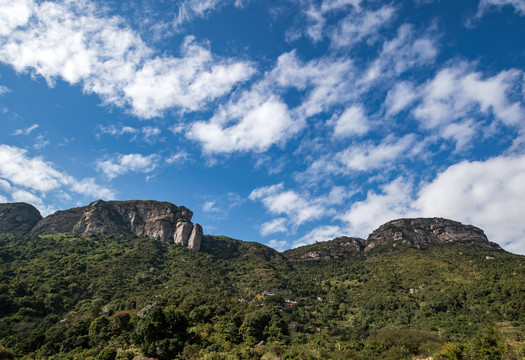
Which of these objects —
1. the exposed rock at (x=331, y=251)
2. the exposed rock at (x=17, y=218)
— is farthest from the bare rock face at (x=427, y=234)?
the exposed rock at (x=17, y=218)

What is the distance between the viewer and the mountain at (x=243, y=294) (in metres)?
40.1

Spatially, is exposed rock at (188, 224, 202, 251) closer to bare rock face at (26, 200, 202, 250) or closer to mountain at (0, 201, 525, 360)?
bare rock face at (26, 200, 202, 250)

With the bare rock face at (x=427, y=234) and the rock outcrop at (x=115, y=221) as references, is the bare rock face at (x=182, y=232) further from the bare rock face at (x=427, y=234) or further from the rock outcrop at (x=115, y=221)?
the bare rock face at (x=427, y=234)

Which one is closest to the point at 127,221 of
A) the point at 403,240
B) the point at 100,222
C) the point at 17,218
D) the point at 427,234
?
the point at 100,222

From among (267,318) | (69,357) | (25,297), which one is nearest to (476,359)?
(267,318)

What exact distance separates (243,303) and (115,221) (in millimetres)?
117232

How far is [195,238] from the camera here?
525ft

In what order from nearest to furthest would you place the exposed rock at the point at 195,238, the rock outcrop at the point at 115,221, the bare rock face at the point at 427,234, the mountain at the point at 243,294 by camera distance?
the mountain at the point at 243,294
the exposed rock at the point at 195,238
the rock outcrop at the point at 115,221
the bare rock face at the point at 427,234

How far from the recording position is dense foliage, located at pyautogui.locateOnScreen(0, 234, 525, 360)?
39.1 m

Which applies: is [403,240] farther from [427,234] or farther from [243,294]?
[243,294]

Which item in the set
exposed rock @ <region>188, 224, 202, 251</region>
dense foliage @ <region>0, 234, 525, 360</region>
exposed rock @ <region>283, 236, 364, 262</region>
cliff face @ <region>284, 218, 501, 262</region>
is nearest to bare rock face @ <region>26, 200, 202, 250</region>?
exposed rock @ <region>188, 224, 202, 251</region>

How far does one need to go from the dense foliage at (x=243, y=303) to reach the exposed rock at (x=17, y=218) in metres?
17.2

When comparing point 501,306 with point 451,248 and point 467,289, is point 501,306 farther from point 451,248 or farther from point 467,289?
point 451,248

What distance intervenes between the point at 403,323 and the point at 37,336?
81264 mm
